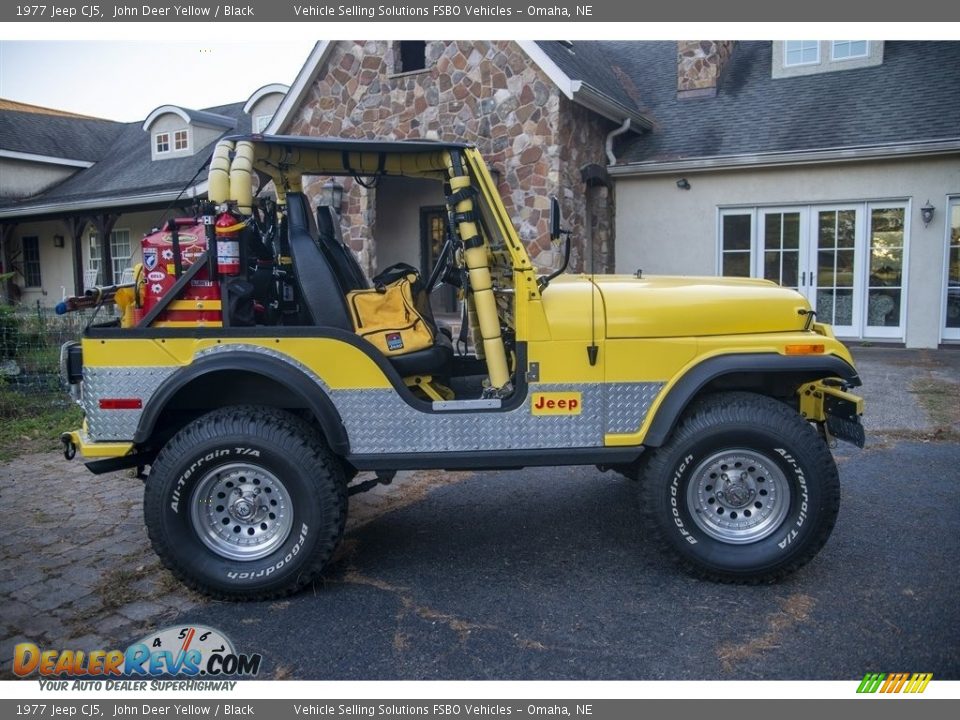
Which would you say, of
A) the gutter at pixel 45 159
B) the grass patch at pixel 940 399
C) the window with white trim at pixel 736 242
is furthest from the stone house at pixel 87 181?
the grass patch at pixel 940 399

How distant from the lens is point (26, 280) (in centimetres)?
2211

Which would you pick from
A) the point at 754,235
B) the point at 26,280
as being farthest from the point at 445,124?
the point at 26,280

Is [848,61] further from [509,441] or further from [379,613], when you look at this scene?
[379,613]

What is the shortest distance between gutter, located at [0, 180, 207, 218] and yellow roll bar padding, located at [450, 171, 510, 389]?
13058 mm

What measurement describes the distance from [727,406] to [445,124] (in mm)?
9877

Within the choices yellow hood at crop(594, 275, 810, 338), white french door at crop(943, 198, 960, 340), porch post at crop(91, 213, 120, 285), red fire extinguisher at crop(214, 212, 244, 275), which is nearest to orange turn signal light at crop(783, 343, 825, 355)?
yellow hood at crop(594, 275, 810, 338)

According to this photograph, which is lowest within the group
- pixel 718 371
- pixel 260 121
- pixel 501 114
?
pixel 718 371

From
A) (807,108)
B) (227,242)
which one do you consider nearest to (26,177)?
(807,108)

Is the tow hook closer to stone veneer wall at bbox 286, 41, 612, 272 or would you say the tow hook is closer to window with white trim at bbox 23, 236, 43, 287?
stone veneer wall at bbox 286, 41, 612, 272

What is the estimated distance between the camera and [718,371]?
3814 millimetres

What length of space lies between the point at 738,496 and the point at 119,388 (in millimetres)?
3125

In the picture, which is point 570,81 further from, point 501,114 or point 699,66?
point 699,66

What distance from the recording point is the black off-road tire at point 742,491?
378 cm

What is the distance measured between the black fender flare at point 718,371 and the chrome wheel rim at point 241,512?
6.14 feet
